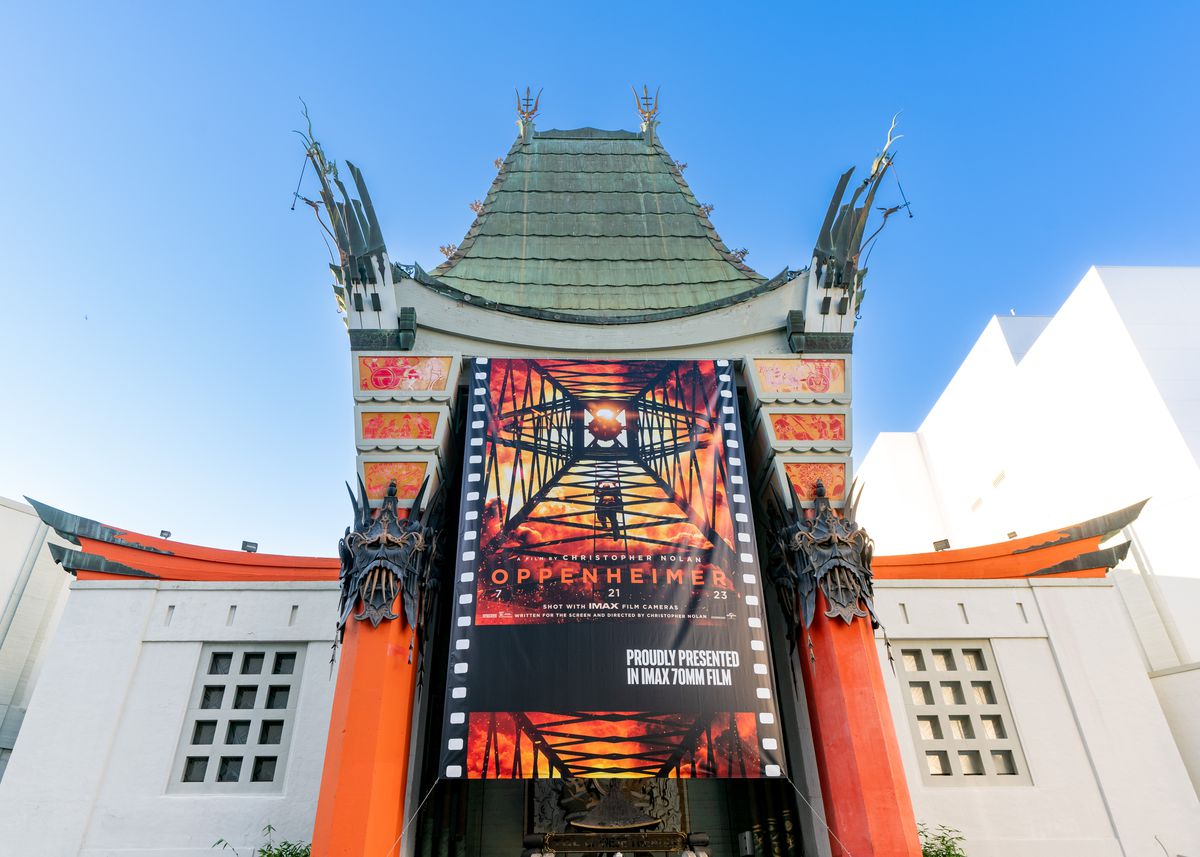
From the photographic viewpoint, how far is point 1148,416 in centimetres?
1791

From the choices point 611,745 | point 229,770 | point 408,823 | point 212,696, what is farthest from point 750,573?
point 212,696

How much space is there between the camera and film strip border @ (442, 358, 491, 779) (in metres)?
10.2

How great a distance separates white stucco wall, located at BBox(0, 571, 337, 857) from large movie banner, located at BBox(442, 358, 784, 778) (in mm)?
3324

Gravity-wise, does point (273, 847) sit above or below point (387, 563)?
below

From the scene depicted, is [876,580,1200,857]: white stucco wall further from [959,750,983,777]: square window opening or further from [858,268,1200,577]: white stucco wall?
[858,268,1200,577]: white stucco wall

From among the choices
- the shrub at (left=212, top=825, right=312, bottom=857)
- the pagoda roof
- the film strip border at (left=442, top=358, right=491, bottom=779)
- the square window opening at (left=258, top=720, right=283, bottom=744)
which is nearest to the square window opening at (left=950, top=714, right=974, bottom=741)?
the pagoda roof

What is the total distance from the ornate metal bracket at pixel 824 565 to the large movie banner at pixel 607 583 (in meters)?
0.85

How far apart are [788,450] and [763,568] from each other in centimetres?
239

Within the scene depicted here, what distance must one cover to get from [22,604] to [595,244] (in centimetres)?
1588

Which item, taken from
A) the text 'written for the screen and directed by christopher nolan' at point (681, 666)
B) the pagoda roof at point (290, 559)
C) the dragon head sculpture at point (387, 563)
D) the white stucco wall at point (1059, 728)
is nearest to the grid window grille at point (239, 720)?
the pagoda roof at point (290, 559)

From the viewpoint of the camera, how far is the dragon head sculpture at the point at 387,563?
11375mm

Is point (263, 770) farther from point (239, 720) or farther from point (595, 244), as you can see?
point (595, 244)

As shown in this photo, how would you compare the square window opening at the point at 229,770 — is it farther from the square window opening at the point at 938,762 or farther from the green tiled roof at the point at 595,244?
the square window opening at the point at 938,762

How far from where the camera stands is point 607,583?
11.5 metres
